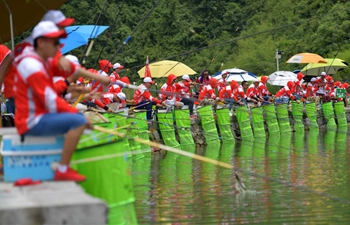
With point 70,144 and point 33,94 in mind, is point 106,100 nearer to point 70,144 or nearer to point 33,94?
point 33,94

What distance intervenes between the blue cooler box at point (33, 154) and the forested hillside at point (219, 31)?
2942 centimetres

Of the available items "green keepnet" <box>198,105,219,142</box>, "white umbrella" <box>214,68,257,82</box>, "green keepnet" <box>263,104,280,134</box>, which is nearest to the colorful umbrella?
"white umbrella" <box>214,68,257,82</box>

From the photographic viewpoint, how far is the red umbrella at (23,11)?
12490 mm

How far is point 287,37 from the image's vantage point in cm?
5697

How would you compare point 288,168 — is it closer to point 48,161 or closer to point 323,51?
point 48,161

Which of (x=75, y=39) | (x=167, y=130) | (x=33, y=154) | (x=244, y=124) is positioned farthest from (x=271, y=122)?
(x=33, y=154)

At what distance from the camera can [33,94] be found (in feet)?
25.5

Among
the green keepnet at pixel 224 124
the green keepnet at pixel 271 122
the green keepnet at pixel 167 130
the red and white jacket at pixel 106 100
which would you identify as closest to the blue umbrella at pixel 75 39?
the red and white jacket at pixel 106 100

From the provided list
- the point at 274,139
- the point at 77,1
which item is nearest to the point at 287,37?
the point at 77,1

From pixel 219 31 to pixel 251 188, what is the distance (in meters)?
38.5

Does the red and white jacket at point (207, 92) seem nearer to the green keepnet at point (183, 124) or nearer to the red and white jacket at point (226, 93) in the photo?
the red and white jacket at point (226, 93)

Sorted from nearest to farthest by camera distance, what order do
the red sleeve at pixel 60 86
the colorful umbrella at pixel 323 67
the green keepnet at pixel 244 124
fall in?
the red sleeve at pixel 60 86
the green keepnet at pixel 244 124
the colorful umbrella at pixel 323 67

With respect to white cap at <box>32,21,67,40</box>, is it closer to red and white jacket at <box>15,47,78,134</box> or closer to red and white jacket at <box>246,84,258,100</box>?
red and white jacket at <box>15,47,78,134</box>

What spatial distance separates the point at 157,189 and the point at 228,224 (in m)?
3.63
